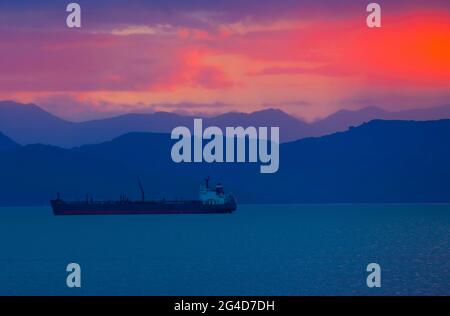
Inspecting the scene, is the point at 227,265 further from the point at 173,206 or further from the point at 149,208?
the point at 173,206

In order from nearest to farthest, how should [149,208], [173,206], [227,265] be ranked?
[227,265]
[149,208]
[173,206]

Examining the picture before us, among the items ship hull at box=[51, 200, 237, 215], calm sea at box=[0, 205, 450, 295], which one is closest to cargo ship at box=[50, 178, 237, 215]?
ship hull at box=[51, 200, 237, 215]

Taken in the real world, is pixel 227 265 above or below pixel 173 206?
below

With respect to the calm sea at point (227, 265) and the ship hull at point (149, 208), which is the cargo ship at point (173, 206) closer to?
the ship hull at point (149, 208)

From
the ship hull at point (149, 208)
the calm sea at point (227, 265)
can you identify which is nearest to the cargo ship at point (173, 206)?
the ship hull at point (149, 208)

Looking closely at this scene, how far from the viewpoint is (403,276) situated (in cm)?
3944

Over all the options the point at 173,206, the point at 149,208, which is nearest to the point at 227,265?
the point at 149,208

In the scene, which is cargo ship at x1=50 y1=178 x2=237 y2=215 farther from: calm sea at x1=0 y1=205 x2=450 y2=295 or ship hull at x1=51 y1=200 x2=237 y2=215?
calm sea at x1=0 y1=205 x2=450 y2=295

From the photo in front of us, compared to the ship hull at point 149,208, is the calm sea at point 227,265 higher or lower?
lower

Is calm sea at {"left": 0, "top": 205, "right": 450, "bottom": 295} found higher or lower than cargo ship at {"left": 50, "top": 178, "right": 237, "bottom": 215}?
lower

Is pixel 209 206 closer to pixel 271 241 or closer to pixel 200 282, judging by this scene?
pixel 271 241

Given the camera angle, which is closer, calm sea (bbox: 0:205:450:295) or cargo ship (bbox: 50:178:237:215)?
calm sea (bbox: 0:205:450:295)
